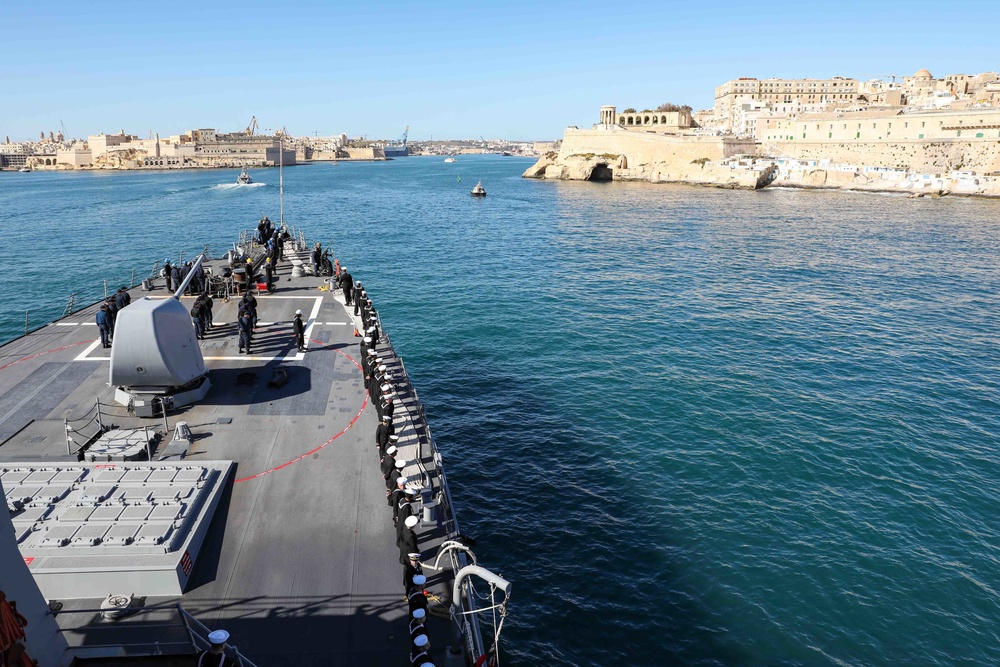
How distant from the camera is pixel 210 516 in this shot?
13.1 metres

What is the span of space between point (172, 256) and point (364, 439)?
5992 cm

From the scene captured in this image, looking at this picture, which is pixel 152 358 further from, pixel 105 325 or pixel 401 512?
pixel 401 512

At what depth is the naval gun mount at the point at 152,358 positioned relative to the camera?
56.7 ft

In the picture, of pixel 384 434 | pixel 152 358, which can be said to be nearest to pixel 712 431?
pixel 384 434

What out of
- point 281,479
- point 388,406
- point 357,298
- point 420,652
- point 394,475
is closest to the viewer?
point 420,652

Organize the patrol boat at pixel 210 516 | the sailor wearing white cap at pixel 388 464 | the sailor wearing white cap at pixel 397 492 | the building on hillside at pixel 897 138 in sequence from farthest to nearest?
1. the building on hillside at pixel 897 138
2. the sailor wearing white cap at pixel 388 464
3. the sailor wearing white cap at pixel 397 492
4. the patrol boat at pixel 210 516

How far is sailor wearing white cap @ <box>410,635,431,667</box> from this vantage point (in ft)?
30.0

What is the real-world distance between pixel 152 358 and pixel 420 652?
1251 centimetres

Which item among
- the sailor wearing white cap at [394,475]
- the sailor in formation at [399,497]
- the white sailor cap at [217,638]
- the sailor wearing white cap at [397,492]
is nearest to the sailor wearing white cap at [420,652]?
the sailor in formation at [399,497]

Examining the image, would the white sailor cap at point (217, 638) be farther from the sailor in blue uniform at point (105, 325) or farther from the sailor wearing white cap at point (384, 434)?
the sailor in blue uniform at point (105, 325)

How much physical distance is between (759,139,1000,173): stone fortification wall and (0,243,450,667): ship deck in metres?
139

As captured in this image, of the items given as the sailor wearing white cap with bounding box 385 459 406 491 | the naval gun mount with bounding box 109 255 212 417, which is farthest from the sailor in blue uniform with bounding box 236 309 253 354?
the sailor wearing white cap with bounding box 385 459 406 491

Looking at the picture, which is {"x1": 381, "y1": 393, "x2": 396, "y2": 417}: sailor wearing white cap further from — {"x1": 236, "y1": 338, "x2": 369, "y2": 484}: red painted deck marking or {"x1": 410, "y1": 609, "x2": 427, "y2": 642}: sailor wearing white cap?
{"x1": 410, "y1": 609, "x2": 427, "y2": 642}: sailor wearing white cap

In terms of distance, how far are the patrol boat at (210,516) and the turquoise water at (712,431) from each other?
4355 mm
